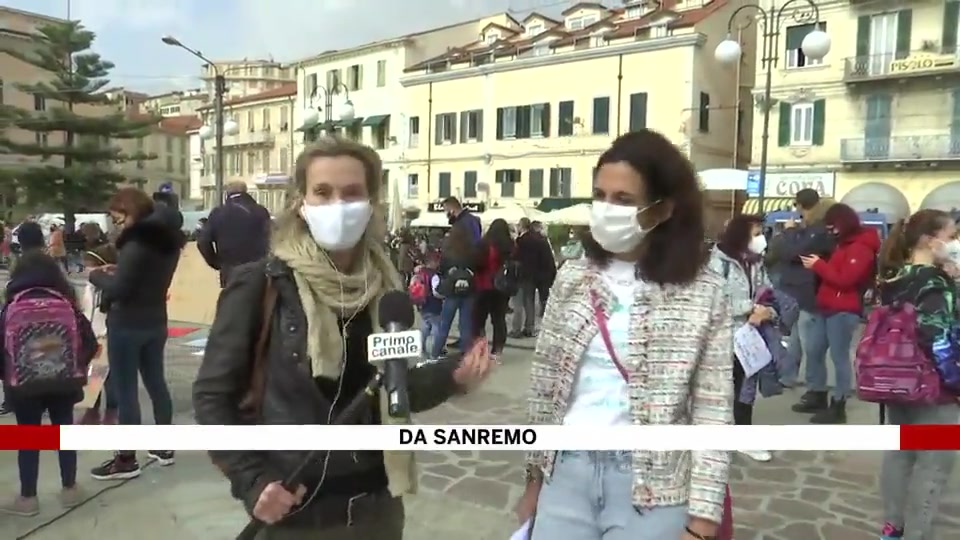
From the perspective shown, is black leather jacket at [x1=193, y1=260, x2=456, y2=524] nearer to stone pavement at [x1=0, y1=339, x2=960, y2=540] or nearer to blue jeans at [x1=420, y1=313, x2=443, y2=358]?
stone pavement at [x1=0, y1=339, x2=960, y2=540]

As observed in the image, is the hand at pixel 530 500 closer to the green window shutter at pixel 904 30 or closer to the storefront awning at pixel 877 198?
the storefront awning at pixel 877 198

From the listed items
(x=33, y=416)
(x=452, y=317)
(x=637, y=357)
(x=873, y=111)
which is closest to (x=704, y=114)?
(x=873, y=111)

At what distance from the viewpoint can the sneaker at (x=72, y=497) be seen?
4391 mm

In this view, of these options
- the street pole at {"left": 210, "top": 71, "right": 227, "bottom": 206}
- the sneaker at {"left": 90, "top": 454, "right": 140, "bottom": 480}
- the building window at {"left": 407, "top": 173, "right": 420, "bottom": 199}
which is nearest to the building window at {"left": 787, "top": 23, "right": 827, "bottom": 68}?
the building window at {"left": 407, "top": 173, "right": 420, "bottom": 199}

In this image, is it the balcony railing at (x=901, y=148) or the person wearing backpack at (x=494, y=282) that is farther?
the balcony railing at (x=901, y=148)

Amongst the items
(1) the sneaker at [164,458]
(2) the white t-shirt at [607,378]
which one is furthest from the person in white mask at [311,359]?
(1) the sneaker at [164,458]

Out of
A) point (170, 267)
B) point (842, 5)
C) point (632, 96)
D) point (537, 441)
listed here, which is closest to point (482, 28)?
point (170, 267)

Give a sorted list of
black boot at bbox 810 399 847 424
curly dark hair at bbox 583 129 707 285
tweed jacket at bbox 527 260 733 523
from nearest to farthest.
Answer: tweed jacket at bbox 527 260 733 523
curly dark hair at bbox 583 129 707 285
black boot at bbox 810 399 847 424

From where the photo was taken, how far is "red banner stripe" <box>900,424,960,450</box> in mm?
2926

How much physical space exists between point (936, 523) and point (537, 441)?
3316 mm

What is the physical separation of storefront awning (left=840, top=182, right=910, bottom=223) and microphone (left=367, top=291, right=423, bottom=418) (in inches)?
1119

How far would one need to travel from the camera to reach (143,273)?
181 inches

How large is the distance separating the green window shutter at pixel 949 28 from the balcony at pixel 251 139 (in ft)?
79.9

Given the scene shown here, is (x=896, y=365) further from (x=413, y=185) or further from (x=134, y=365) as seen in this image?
(x=413, y=185)
